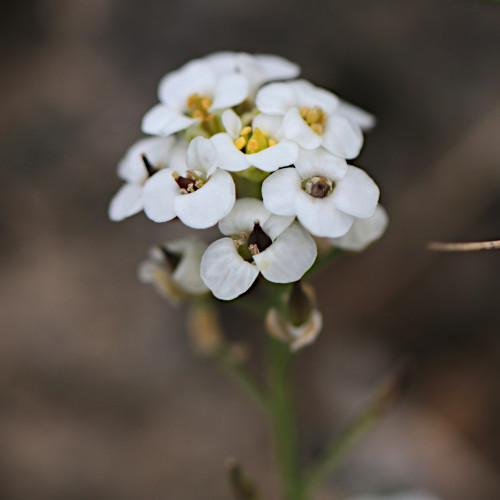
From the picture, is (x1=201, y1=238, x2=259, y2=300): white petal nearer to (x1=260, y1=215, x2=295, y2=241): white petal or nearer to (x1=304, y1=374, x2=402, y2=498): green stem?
(x1=260, y1=215, x2=295, y2=241): white petal

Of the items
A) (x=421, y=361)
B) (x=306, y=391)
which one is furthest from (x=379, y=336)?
(x=306, y=391)

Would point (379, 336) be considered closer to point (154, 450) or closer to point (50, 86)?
point (154, 450)

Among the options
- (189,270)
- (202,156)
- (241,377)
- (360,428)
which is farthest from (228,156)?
(360,428)

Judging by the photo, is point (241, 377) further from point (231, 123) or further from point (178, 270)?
point (231, 123)

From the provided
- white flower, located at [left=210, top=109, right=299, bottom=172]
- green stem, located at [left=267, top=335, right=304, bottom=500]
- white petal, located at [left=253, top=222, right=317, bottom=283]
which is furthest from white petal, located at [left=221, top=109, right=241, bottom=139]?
green stem, located at [left=267, top=335, right=304, bottom=500]

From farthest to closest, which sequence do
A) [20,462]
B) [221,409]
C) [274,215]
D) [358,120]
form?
[221,409], [20,462], [358,120], [274,215]

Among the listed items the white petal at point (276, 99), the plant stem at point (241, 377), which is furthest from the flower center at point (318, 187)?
the plant stem at point (241, 377)

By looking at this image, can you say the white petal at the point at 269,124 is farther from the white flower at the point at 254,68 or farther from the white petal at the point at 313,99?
the white flower at the point at 254,68
